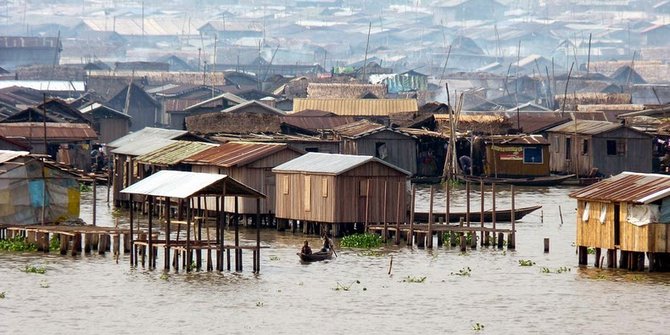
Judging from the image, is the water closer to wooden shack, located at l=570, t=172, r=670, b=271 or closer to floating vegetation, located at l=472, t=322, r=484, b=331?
floating vegetation, located at l=472, t=322, r=484, b=331

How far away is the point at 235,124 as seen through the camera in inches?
2825

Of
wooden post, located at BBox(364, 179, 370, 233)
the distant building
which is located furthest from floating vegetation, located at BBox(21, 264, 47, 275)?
the distant building

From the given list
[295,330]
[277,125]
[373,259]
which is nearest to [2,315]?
[295,330]

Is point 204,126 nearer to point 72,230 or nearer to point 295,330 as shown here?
point 72,230

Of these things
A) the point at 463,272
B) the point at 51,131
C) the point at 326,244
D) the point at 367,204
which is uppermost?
the point at 51,131

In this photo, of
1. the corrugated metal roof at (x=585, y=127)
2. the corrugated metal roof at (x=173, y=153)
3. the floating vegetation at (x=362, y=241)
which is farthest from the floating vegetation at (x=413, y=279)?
A: the corrugated metal roof at (x=585, y=127)

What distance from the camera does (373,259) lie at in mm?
41094

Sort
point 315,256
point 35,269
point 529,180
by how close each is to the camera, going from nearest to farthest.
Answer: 1. point 35,269
2. point 315,256
3. point 529,180

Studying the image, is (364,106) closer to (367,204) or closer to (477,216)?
(477,216)

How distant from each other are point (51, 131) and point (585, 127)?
21.9 metres

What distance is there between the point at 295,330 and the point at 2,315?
556cm

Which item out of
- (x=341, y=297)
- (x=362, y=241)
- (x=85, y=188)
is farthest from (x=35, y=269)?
(x=85, y=188)

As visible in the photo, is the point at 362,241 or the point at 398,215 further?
the point at 398,215

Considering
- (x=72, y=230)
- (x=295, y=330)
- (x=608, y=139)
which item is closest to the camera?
(x=295, y=330)
